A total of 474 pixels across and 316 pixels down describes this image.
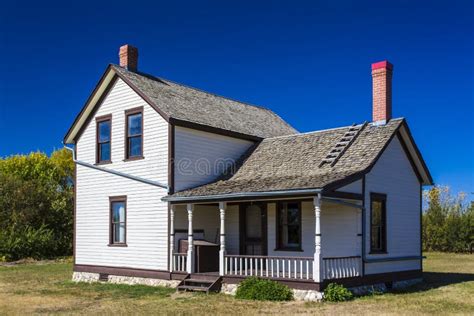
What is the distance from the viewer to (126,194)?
21.5 meters

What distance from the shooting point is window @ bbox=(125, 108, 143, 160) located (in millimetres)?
21344

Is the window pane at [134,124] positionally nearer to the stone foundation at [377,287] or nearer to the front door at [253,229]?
the front door at [253,229]

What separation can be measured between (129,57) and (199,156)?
539 cm

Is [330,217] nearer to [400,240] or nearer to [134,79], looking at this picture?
[400,240]

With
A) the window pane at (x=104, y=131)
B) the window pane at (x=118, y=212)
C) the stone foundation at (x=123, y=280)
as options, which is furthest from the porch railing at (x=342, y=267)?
the window pane at (x=104, y=131)

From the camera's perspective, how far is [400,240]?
67.4ft

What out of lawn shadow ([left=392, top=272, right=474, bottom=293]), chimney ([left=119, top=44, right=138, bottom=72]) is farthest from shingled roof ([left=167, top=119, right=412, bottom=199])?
chimney ([left=119, top=44, right=138, bottom=72])

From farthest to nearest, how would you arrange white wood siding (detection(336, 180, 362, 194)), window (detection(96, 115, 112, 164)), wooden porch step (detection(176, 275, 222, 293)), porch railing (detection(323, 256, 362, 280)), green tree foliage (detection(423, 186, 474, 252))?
green tree foliage (detection(423, 186, 474, 252)), window (detection(96, 115, 112, 164)), wooden porch step (detection(176, 275, 222, 293)), white wood siding (detection(336, 180, 362, 194)), porch railing (detection(323, 256, 362, 280))

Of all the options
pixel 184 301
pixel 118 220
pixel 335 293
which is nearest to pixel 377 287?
pixel 335 293

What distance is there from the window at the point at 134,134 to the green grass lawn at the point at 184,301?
4.66 meters

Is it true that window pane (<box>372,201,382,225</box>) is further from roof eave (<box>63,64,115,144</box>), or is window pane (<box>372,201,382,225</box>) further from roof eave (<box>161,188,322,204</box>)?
roof eave (<box>63,64,115,144</box>)

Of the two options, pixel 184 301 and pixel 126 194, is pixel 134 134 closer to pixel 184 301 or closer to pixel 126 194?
pixel 126 194

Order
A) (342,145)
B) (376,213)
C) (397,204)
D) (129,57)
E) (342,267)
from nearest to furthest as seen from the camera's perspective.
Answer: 1. (342,267)
2. (376,213)
3. (342,145)
4. (397,204)
5. (129,57)

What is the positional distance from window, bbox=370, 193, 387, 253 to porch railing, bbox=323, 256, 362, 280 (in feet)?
3.95
